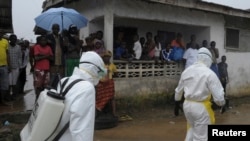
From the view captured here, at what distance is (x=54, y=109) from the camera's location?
8.89 feet

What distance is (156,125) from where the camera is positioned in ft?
27.7

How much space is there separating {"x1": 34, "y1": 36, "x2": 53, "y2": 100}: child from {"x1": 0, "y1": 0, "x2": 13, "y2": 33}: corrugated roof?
139 cm

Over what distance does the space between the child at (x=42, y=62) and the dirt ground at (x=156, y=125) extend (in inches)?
61.3

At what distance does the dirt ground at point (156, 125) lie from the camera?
288 inches

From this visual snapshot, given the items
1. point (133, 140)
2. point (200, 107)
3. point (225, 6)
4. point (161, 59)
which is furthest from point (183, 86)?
point (225, 6)

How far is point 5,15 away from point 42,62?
1.83 metres

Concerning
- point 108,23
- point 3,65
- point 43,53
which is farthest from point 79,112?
point 3,65

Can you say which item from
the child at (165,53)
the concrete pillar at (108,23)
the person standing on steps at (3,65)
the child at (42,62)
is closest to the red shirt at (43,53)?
the child at (42,62)

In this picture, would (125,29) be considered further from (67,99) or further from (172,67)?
(67,99)

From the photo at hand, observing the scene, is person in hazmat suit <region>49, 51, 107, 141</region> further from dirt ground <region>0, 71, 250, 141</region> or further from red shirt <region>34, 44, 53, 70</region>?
red shirt <region>34, 44, 53, 70</region>

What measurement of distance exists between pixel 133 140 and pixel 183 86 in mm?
1890

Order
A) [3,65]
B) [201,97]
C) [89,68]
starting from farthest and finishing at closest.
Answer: [3,65]
[201,97]
[89,68]

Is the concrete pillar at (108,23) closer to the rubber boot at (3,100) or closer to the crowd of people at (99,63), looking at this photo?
the crowd of people at (99,63)

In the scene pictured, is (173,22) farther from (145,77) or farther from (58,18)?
(58,18)
